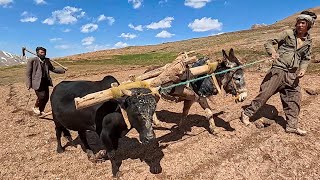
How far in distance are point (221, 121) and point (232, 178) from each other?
3497 millimetres

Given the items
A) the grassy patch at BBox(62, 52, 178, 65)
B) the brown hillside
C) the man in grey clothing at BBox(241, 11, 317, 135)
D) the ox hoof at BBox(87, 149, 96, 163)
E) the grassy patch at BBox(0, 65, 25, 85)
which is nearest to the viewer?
the ox hoof at BBox(87, 149, 96, 163)

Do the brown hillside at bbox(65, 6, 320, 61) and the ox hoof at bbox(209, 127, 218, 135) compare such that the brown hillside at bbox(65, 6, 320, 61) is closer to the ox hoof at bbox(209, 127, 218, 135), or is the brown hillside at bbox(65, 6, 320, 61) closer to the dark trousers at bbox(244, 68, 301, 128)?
the dark trousers at bbox(244, 68, 301, 128)

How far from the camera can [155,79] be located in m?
7.28

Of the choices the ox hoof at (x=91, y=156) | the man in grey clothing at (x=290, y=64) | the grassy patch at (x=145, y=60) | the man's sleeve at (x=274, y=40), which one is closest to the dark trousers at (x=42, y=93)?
the ox hoof at (x=91, y=156)

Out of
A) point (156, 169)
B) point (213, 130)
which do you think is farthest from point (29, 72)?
point (213, 130)

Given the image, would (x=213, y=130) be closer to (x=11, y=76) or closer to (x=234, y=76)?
(x=234, y=76)

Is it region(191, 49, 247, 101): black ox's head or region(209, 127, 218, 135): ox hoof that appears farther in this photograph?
region(209, 127, 218, 135): ox hoof

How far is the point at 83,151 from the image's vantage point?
877 centimetres

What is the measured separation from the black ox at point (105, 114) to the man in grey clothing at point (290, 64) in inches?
154

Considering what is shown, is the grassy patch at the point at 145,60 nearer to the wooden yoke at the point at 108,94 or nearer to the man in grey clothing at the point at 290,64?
the man in grey clothing at the point at 290,64

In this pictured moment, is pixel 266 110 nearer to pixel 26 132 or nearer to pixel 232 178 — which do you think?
pixel 232 178

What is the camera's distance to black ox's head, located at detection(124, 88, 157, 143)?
244 inches

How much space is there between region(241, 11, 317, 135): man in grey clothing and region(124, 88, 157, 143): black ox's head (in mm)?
3849

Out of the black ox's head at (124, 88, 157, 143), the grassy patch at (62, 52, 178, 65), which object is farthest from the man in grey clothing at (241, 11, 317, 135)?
the grassy patch at (62, 52, 178, 65)
